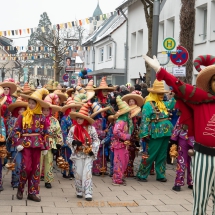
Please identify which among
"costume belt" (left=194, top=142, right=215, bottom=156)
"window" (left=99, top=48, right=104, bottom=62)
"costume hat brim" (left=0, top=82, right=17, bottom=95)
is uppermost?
"window" (left=99, top=48, right=104, bottom=62)

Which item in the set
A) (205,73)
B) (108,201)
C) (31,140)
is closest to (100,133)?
(108,201)

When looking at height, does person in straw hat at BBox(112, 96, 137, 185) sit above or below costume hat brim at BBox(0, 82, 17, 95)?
below

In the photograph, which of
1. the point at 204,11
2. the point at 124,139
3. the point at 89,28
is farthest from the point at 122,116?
the point at 89,28

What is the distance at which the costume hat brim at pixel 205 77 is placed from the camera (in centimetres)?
521

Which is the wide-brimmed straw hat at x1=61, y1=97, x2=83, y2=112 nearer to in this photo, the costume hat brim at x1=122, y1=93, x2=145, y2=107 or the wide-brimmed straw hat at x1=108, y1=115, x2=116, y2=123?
the wide-brimmed straw hat at x1=108, y1=115, x2=116, y2=123

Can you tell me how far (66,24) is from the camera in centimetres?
2830

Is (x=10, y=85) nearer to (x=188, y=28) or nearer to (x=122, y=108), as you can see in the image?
(x=122, y=108)

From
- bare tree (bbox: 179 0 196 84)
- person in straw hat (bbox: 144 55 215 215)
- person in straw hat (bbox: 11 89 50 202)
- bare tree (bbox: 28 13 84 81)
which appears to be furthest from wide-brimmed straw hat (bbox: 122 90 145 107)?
bare tree (bbox: 28 13 84 81)

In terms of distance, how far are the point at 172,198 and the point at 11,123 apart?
331cm

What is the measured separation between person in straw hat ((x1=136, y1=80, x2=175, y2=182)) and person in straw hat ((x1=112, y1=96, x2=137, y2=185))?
366 millimetres

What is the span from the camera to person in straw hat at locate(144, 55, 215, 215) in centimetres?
522

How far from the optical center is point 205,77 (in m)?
5.29

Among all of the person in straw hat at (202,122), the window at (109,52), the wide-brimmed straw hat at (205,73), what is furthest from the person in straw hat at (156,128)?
the window at (109,52)

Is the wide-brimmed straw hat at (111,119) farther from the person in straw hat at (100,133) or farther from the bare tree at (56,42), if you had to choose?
the bare tree at (56,42)
